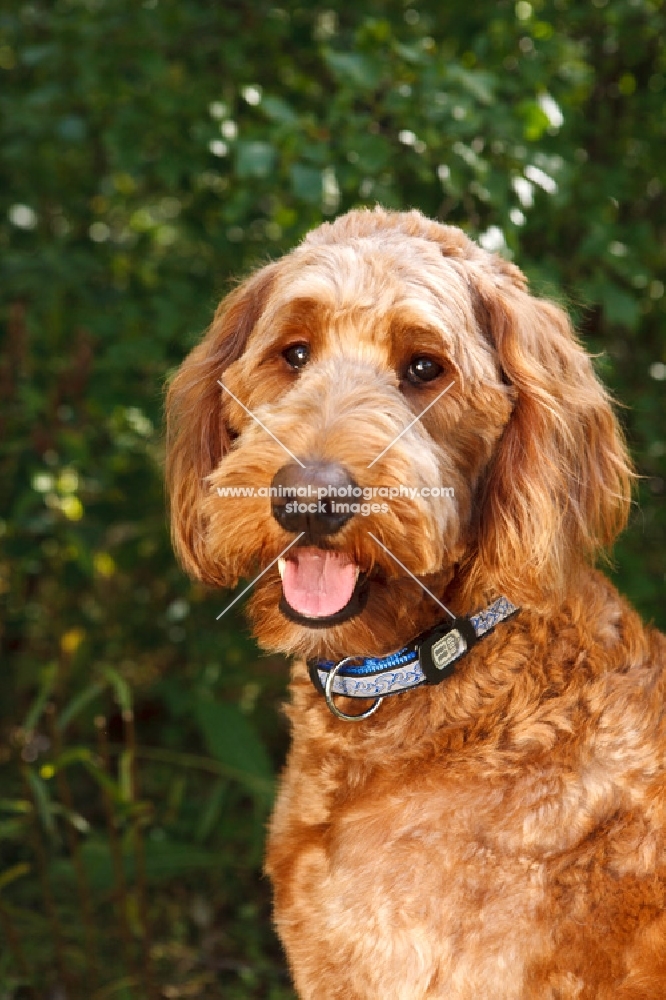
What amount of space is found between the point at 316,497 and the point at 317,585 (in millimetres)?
247

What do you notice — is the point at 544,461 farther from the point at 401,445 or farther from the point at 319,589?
the point at 319,589

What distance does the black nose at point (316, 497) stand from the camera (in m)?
1.82

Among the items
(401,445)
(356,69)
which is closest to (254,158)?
(356,69)

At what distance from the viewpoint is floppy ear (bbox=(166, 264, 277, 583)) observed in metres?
2.40

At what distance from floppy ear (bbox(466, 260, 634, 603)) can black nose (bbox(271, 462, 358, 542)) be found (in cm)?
38

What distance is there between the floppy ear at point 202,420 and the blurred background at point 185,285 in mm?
446

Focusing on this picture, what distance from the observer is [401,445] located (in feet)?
6.35

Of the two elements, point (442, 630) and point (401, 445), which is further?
point (442, 630)

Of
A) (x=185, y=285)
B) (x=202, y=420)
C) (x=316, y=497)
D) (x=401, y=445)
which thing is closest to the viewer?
(x=316, y=497)

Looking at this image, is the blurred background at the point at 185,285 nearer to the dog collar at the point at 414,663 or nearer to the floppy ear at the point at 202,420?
the floppy ear at the point at 202,420

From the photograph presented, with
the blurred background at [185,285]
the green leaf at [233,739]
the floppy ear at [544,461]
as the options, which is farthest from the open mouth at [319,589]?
the green leaf at [233,739]

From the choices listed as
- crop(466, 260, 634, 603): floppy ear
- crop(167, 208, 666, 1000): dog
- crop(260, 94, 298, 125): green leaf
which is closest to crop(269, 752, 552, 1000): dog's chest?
crop(167, 208, 666, 1000): dog

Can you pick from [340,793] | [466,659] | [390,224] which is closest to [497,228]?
[390,224]

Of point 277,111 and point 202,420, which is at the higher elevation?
point 277,111
